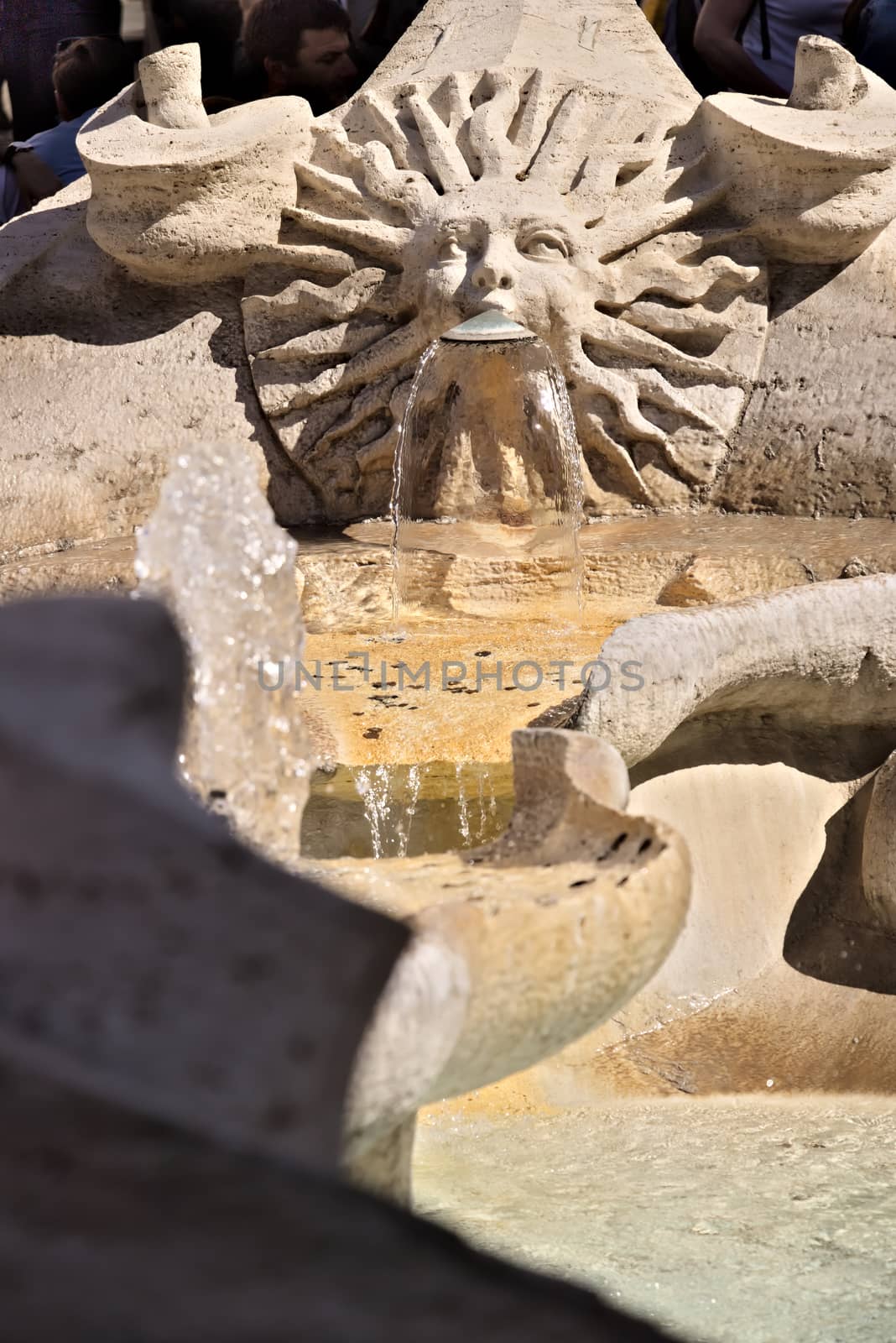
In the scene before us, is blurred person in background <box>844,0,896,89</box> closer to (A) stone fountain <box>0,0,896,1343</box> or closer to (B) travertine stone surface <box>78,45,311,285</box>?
(A) stone fountain <box>0,0,896,1343</box>

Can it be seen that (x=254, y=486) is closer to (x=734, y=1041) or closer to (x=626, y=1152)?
(x=626, y=1152)

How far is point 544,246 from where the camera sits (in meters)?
3.54

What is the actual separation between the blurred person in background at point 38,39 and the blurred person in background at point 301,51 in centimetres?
72

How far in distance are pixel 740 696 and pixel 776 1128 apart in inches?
25.8

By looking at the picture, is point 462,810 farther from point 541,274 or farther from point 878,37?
point 878,37

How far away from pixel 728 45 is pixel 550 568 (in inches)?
77.7

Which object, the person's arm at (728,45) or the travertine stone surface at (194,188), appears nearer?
the travertine stone surface at (194,188)

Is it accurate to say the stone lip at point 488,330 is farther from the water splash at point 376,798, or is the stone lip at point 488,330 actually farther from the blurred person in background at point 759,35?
the blurred person in background at point 759,35

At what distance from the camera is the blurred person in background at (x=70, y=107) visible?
15.4 ft

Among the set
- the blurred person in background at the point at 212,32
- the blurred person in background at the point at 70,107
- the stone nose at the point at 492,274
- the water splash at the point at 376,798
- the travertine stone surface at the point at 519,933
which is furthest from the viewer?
the blurred person in background at the point at 212,32

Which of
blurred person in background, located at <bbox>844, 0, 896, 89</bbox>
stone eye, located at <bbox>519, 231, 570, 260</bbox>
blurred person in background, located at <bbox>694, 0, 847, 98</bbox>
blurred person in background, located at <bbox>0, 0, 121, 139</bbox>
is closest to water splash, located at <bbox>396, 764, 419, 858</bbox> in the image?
stone eye, located at <bbox>519, 231, 570, 260</bbox>

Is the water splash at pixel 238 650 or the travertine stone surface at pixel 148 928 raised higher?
the travertine stone surface at pixel 148 928

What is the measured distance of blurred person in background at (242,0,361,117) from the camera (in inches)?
173

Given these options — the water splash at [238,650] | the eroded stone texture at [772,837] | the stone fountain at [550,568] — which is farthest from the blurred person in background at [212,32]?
the water splash at [238,650]
